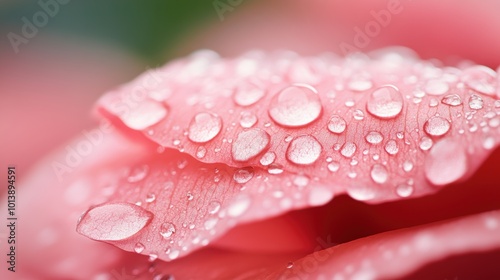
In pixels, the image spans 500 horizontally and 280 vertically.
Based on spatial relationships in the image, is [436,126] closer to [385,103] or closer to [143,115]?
[385,103]

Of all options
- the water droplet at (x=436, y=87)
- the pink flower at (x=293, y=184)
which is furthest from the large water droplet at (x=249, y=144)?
the water droplet at (x=436, y=87)

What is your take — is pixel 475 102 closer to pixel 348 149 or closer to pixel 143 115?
pixel 348 149

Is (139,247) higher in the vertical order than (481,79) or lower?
lower

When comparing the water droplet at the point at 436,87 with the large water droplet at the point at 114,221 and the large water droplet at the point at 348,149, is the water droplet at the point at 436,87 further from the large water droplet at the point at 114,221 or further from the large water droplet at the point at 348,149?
the large water droplet at the point at 114,221

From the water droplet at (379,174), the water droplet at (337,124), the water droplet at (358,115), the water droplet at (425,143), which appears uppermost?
the water droplet at (358,115)

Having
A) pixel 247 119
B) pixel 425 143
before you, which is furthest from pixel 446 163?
pixel 247 119

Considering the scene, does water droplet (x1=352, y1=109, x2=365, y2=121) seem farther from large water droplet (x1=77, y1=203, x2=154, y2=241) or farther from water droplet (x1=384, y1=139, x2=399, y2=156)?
large water droplet (x1=77, y1=203, x2=154, y2=241)
